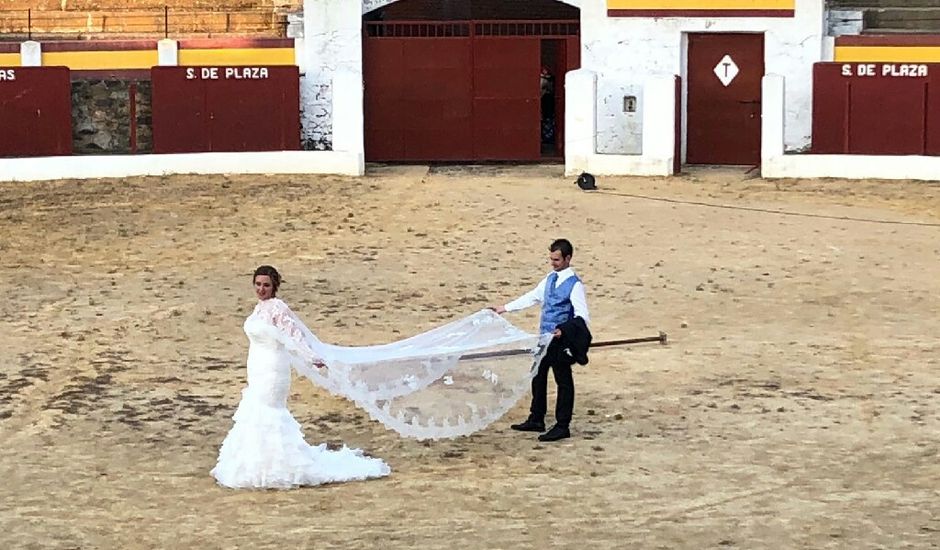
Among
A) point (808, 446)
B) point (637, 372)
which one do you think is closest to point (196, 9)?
point (637, 372)

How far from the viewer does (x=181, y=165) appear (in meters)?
23.3

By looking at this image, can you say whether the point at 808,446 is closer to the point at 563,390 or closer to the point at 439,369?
the point at 563,390

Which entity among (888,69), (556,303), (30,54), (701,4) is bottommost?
(556,303)

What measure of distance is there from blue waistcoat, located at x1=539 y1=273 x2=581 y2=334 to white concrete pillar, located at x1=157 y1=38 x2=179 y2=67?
15121 millimetres

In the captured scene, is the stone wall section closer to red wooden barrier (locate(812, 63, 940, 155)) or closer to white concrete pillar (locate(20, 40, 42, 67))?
white concrete pillar (locate(20, 40, 42, 67))

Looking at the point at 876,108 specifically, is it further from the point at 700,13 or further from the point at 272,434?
the point at 272,434

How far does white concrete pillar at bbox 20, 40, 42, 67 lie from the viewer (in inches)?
958

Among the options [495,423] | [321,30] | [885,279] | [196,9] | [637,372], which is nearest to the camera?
[495,423]

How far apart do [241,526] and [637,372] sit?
426cm

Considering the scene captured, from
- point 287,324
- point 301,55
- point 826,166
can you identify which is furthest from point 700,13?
point 287,324

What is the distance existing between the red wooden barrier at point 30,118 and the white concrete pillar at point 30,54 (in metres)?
0.65

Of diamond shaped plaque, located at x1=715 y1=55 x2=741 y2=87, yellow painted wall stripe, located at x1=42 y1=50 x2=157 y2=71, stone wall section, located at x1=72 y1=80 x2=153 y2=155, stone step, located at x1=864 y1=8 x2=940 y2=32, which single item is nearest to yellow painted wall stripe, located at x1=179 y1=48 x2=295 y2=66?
yellow painted wall stripe, located at x1=42 y1=50 x2=157 y2=71

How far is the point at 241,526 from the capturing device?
334 inches

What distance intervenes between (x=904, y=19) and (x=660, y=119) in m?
4.67
